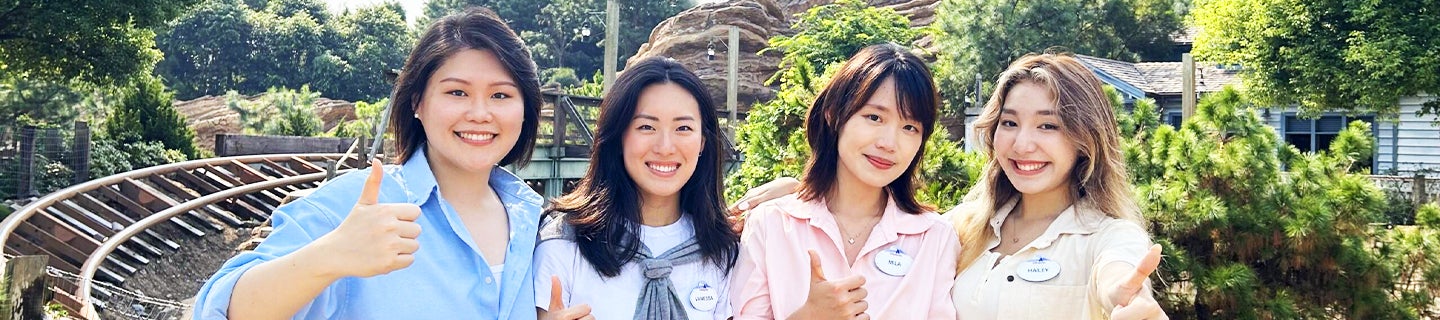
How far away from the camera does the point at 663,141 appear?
2465 mm

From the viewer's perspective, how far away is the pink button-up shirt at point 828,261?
2.47 meters

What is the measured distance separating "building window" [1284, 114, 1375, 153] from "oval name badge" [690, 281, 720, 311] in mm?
19810

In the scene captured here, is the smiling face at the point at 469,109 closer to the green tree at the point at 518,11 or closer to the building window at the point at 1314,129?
the building window at the point at 1314,129

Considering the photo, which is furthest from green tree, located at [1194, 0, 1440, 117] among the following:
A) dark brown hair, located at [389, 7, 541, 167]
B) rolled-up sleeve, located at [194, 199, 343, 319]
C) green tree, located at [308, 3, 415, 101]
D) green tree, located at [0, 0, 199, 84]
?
green tree, located at [308, 3, 415, 101]

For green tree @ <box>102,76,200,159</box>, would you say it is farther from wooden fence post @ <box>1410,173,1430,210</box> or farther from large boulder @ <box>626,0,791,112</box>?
wooden fence post @ <box>1410,173,1430,210</box>

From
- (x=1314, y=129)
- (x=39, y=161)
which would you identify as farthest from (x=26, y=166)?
(x=1314, y=129)

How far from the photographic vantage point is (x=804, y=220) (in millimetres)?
2594

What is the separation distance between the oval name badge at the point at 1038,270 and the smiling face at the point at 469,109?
1.27 m

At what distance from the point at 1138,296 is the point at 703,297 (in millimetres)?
903

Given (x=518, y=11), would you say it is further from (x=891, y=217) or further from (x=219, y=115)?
(x=891, y=217)

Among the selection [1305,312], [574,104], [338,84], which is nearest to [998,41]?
[574,104]

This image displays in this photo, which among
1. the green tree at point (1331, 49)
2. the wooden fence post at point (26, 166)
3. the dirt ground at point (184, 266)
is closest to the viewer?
the dirt ground at point (184, 266)

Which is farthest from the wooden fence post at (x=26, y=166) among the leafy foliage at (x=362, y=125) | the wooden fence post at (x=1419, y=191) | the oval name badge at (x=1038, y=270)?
the wooden fence post at (x=1419, y=191)

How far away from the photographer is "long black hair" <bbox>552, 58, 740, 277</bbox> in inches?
95.4
